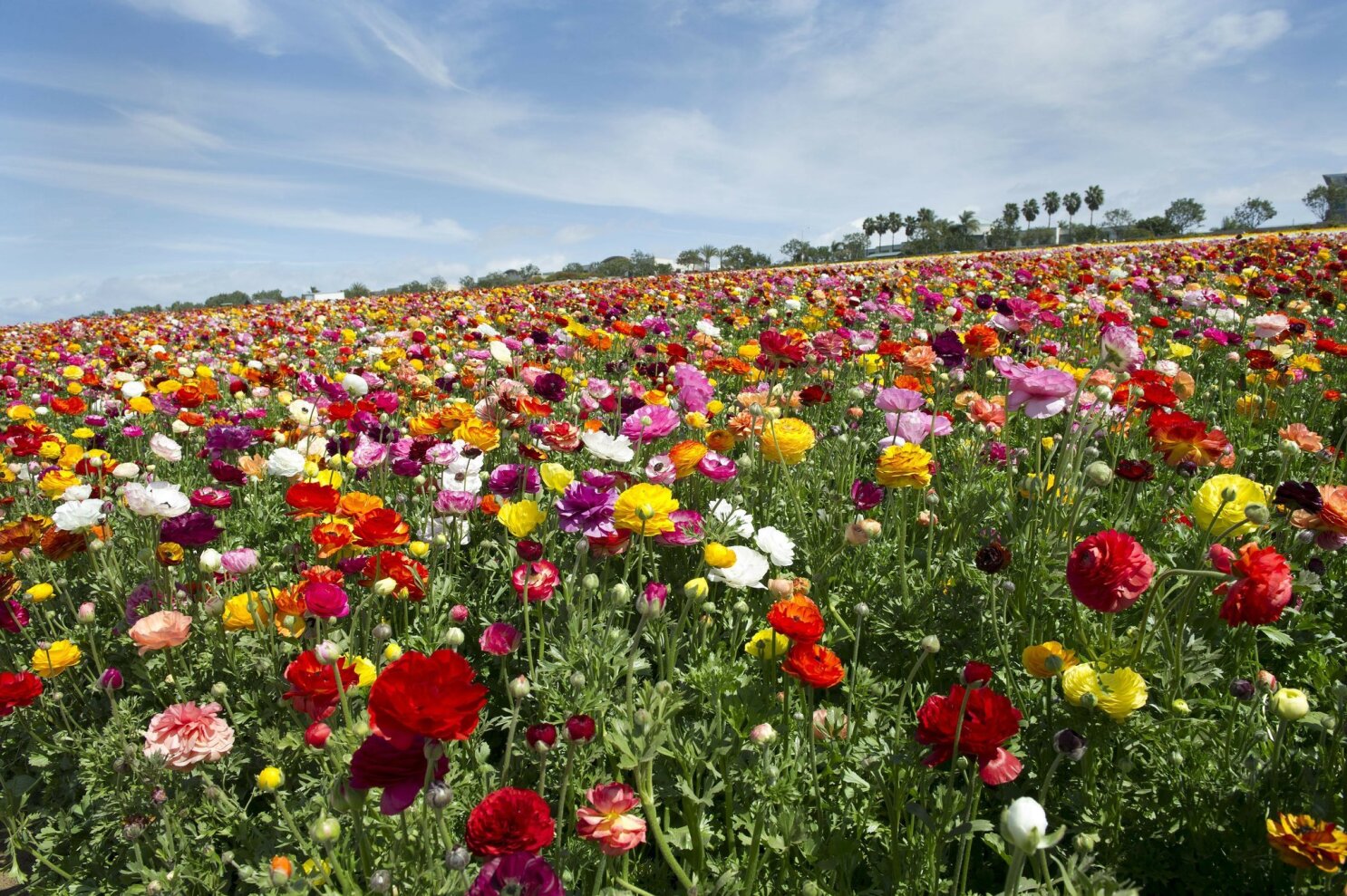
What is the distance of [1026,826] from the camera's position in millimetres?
897

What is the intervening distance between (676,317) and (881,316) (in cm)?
242

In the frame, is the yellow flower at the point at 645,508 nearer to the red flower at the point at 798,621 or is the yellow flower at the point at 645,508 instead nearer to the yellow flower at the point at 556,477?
the red flower at the point at 798,621

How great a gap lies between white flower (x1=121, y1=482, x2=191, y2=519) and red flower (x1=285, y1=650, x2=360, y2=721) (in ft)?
2.97

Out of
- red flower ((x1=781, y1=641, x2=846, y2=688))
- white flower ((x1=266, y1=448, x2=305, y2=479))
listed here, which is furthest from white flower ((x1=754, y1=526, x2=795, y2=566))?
white flower ((x1=266, y1=448, x2=305, y2=479))

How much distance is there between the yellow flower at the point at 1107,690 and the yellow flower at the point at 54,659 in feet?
8.42

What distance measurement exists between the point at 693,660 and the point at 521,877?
102cm

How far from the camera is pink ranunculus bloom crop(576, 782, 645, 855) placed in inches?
44.5

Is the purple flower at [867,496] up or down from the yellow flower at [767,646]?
up

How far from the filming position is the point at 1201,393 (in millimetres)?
4500

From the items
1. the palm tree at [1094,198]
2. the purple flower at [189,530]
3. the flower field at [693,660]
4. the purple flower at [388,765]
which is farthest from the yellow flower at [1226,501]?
the palm tree at [1094,198]

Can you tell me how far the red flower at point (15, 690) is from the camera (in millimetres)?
1686

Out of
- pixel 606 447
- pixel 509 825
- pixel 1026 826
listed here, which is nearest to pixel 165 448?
pixel 606 447

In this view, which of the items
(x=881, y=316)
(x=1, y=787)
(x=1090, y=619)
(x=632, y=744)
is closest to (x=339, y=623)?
(x=1, y=787)

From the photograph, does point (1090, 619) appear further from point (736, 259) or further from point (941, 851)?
point (736, 259)
